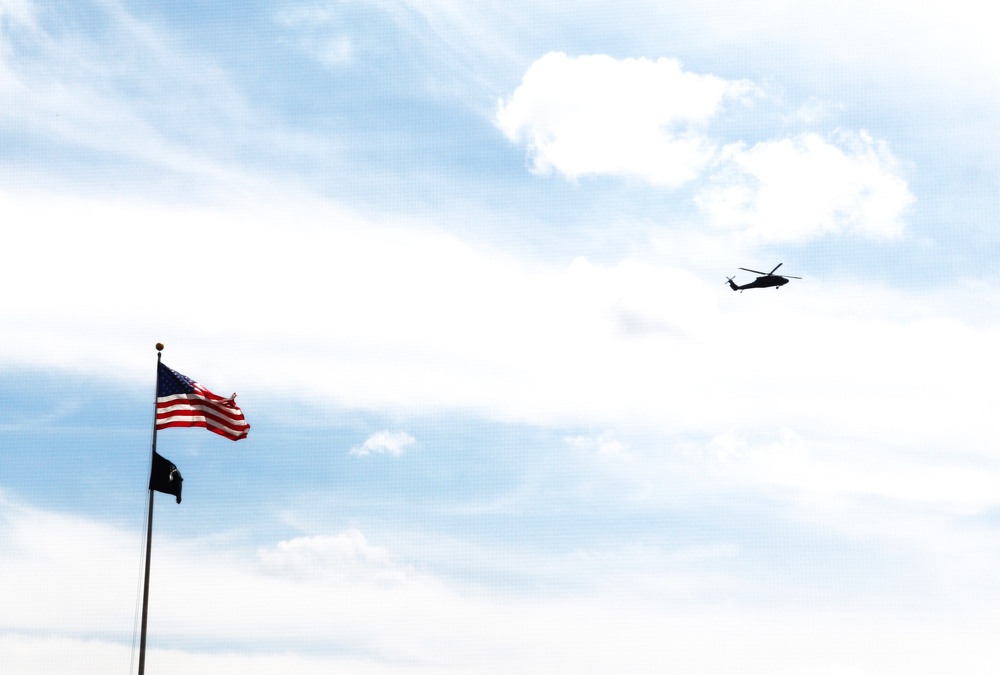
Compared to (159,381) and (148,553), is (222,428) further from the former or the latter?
(148,553)

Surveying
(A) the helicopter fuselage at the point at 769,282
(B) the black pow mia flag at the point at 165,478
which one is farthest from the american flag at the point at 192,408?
(A) the helicopter fuselage at the point at 769,282

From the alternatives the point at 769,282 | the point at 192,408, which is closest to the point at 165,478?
the point at 192,408

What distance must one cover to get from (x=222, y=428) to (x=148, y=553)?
6790 mm

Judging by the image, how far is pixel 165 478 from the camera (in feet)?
147

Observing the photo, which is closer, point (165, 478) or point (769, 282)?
point (165, 478)

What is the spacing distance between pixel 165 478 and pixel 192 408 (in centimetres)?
335

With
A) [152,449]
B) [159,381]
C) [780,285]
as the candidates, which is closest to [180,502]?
[152,449]

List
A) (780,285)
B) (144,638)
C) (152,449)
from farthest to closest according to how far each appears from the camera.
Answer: (780,285)
(152,449)
(144,638)

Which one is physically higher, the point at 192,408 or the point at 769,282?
the point at 769,282

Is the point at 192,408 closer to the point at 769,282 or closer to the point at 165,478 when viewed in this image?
the point at 165,478

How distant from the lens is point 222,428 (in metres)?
46.7

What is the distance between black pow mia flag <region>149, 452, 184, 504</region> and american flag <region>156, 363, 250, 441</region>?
1568 millimetres

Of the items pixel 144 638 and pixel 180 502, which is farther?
pixel 180 502

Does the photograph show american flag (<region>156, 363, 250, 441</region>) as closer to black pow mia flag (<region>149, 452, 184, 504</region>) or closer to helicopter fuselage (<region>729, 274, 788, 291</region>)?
black pow mia flag (<region>149, 452, 184, 504</region>)
